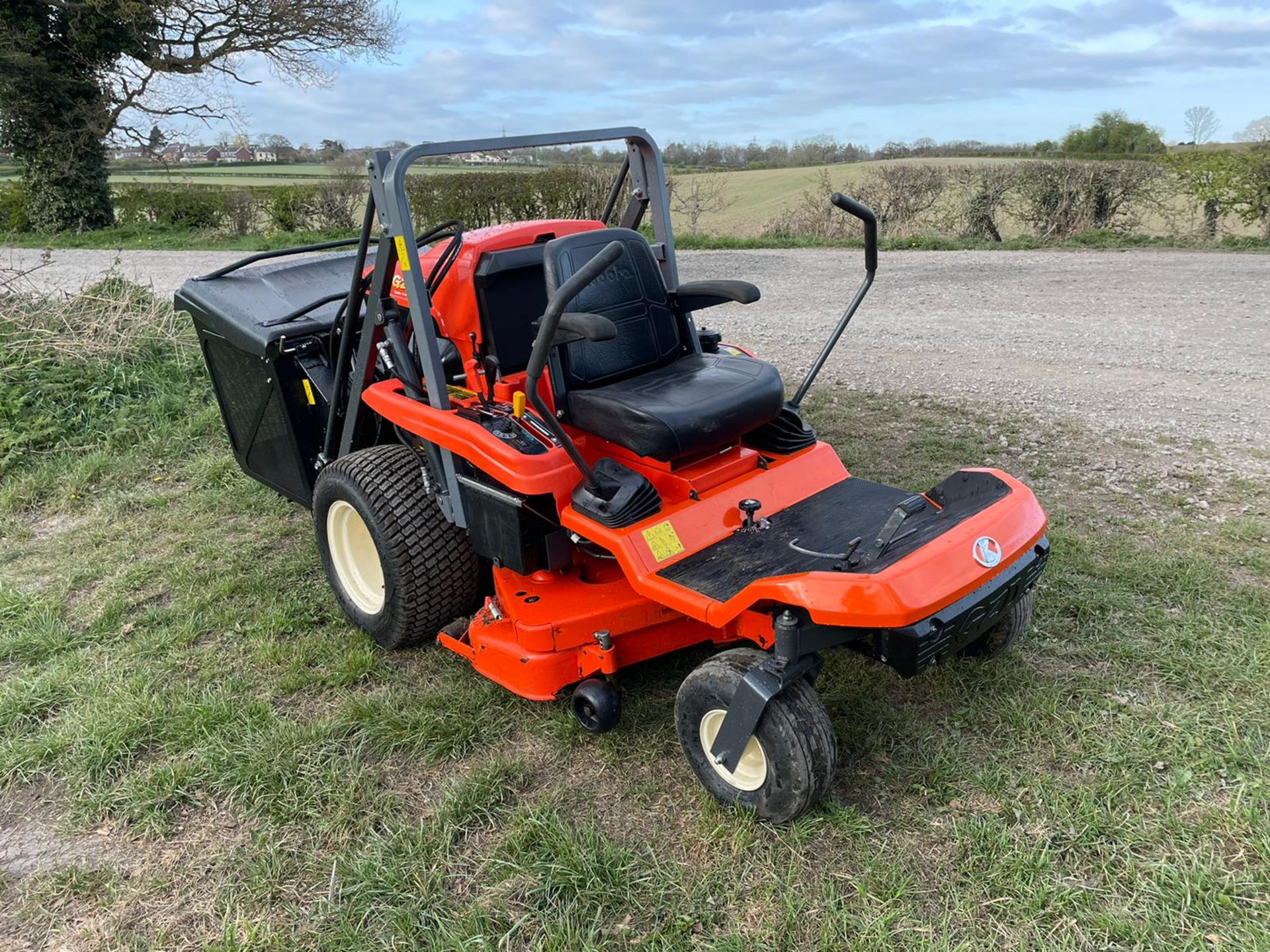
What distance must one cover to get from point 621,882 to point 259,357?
2.61m

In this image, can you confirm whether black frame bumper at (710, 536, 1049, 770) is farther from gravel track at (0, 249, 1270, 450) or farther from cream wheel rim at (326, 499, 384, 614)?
gravel track at (0, 249, 1270, 450)

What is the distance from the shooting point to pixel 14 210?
1653 cm

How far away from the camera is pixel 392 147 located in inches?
119

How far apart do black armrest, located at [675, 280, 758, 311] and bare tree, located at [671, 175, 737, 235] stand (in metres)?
10.8

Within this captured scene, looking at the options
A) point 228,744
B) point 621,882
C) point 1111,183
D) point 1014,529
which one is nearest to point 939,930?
point 621,882

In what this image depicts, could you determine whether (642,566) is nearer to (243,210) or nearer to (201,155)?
(243,210)

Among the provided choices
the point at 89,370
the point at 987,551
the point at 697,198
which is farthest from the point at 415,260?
the point at 697,198

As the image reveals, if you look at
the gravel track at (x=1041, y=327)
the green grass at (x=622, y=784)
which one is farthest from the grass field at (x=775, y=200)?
the green grass at (x=622, y=784)

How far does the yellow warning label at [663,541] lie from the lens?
2.60m

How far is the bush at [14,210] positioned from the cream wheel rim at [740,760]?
18342mm

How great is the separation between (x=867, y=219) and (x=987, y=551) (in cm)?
115

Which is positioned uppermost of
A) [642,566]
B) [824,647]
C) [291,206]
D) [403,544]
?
[642,566]

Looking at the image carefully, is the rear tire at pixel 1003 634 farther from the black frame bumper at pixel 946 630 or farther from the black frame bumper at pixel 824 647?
the black frame bumper at pixel 824 647

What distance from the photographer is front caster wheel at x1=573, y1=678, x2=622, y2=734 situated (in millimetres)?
2713
